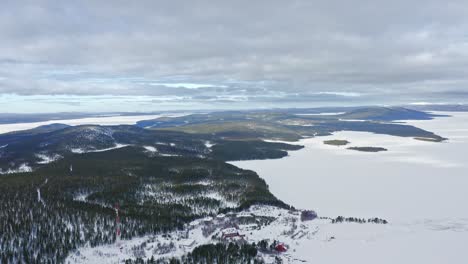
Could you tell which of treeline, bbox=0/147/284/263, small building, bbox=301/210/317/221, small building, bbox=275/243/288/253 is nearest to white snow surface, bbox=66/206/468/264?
small building, bbox=275/243/288/253

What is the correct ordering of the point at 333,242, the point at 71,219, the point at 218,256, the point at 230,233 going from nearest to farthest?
the point at 218,256 → the point at 333,242 → the point at 230,233 → the point at 71,219

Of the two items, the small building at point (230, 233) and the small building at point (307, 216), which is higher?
the small building at point (307, 216)

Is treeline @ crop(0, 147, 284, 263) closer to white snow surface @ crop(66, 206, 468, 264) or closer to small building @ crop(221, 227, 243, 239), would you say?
white snow surface @ crop(66, 206, 468, 264)

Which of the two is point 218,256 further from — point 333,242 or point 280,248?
point 333,242

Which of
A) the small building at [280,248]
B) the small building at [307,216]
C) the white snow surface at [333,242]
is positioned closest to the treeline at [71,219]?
the white snow surface at [333,242]

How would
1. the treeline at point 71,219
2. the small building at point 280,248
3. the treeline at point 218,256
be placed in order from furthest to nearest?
the small building at point 280,248 → the treeline at point 71,219 → the treeline at point 218,256

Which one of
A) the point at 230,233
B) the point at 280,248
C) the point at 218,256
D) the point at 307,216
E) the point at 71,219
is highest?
the point at 71,219

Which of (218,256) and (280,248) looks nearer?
(218,256)

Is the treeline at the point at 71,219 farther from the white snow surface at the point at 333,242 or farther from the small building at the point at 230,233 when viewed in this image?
the small building at the point at 230,233

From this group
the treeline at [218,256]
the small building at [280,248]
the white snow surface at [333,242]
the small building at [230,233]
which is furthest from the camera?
the small building at [230,233]

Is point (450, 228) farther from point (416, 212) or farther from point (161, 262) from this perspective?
point (161, 262)

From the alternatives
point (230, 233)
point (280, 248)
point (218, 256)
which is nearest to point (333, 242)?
point (280, 248)

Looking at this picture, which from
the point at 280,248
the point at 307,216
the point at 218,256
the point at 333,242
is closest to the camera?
the point at 218,256
